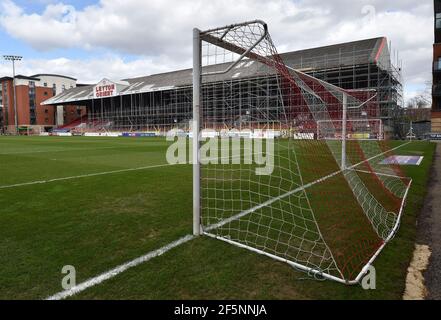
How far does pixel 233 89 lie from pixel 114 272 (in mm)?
4901

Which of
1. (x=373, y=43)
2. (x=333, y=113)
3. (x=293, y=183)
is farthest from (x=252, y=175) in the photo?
(x=373, y=43)

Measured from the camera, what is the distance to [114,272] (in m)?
3.19

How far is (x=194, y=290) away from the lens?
286cm

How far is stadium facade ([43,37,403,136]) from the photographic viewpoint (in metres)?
7.34

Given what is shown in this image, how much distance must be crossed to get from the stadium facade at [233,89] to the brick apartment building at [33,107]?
13.2 meters

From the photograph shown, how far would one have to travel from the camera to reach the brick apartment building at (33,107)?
83.5 meters

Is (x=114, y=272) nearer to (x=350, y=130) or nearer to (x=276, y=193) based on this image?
(x=276, y=193)

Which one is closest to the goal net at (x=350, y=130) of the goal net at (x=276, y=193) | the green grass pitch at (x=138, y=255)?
the goal net at (x=276, y=193)

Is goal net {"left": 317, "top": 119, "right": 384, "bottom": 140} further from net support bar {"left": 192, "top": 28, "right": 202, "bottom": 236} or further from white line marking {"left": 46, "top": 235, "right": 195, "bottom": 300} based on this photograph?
white line marking {"left": 46, "top": 235, "right": 195, "bottom": 300}

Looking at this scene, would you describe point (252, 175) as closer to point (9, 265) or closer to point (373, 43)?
point (9, 265)

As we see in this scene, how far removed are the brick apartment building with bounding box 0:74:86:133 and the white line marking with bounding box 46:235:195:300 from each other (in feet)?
292

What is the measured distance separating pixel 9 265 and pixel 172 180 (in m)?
5.33

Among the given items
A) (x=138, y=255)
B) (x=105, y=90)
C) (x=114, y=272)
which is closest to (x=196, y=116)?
(x=138, y=255)

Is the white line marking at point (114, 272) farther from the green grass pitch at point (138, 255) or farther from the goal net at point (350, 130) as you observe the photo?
the goal net at point (350, 130)
